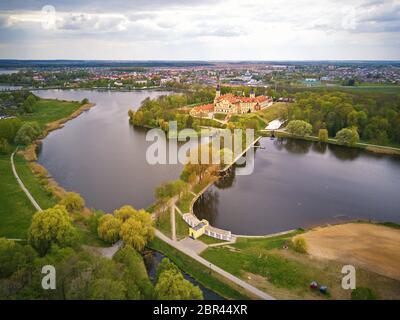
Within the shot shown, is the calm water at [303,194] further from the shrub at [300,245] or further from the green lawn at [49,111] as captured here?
the green lawn at [49,111]

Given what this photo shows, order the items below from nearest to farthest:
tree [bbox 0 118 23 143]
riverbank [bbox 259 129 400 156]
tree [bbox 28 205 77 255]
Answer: tree [bbox 28 205 77 255] → tree [bbox 0 118 23 143] → riverbank [bbox 259 129 400 156]

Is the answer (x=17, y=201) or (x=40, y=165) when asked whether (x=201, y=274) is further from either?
(x=40, y=165)

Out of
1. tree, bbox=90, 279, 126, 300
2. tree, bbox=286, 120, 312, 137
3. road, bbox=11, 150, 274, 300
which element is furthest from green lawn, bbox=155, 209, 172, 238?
tree, bbox=286, 120, 312, 137

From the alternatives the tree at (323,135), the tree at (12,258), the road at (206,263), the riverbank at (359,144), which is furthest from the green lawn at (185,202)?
the tree at (323,135)

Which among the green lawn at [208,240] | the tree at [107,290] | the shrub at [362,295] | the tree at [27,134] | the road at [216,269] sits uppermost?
the tree at [27,134]

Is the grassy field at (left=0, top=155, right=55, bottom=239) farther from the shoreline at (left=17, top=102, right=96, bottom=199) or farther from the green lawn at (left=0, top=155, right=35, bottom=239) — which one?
the shoreline at (left=17, top=102, right=96, bottom=199)
